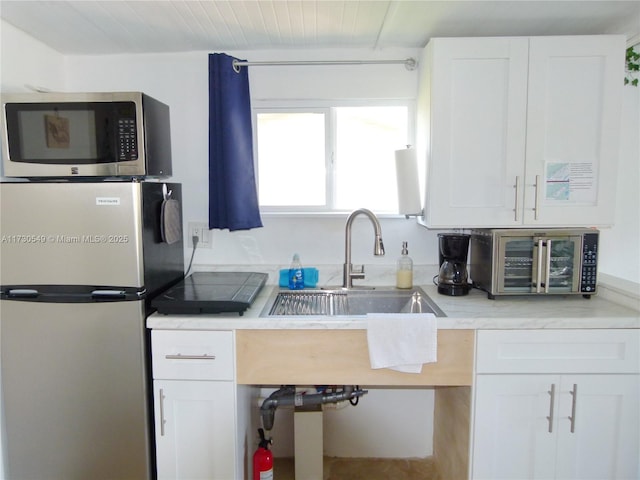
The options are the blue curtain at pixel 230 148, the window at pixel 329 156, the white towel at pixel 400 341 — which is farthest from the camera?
the window at pixel 329 156

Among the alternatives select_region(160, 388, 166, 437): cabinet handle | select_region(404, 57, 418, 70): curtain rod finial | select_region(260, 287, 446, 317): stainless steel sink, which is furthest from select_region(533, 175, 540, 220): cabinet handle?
select_region(160, 388, 166, 437): cabinet handle

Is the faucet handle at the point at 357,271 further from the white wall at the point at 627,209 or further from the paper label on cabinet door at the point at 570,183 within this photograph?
the white wall at the point at 627,209

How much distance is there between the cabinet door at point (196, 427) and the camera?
1583 millimetres

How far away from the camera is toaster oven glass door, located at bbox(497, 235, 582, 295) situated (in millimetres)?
1780

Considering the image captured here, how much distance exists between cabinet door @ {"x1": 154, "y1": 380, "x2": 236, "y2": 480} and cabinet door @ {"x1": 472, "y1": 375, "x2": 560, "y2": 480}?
953mm

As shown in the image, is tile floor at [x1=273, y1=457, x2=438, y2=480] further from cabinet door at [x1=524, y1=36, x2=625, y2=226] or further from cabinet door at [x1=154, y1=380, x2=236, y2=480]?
cabinet door at [x1=524, y1=36, x2=625, y2=226]

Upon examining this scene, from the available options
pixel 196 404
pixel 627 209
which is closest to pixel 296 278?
pixel 196 404

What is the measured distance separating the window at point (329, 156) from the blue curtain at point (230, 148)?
0.15 meters

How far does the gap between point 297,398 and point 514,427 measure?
2.98 ft

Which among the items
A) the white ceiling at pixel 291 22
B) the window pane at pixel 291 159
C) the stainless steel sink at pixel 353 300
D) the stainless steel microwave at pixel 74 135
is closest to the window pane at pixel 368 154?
the window pane at pixel 291 159

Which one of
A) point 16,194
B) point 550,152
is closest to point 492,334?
point 550,152

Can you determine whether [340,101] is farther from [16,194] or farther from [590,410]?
[590,410]

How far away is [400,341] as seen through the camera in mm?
1533

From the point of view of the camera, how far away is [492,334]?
1.56 metres
